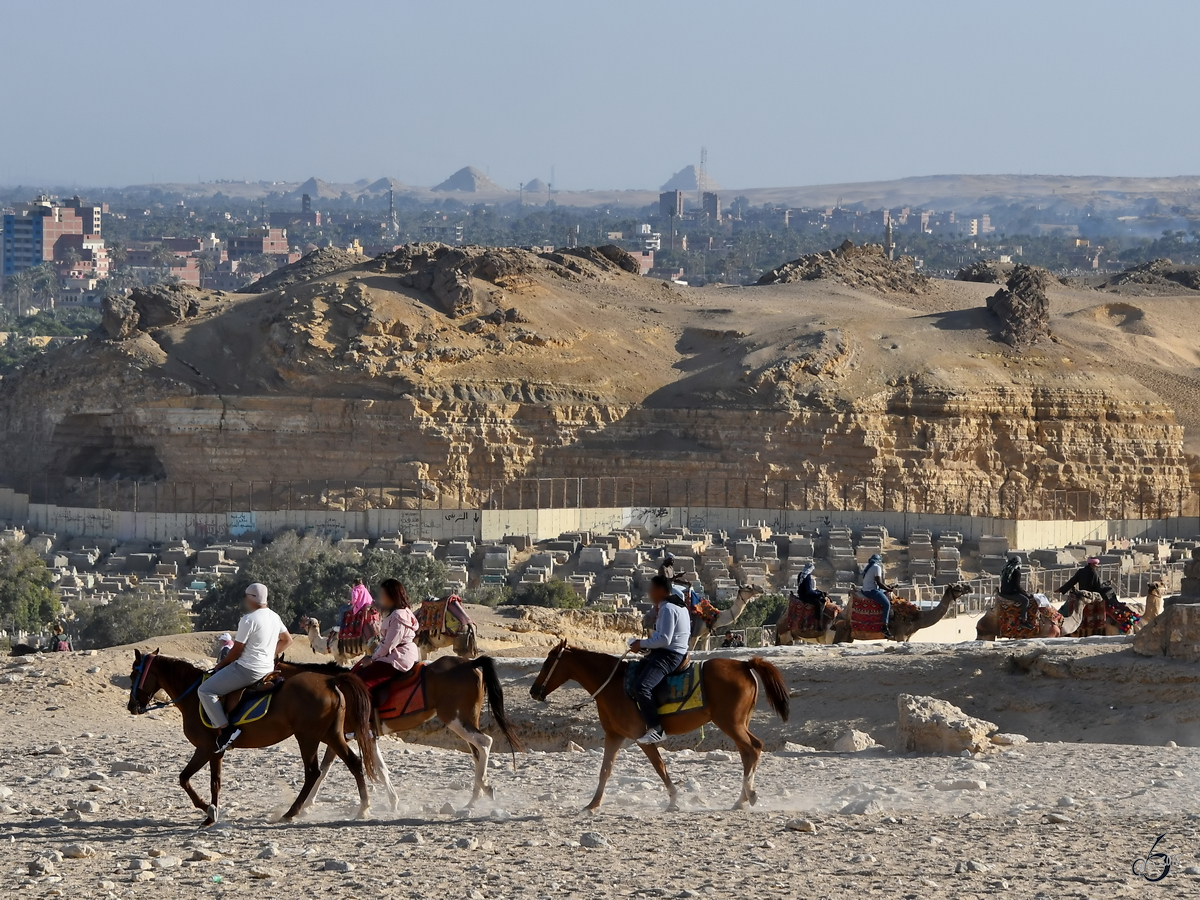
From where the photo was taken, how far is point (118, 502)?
46312 millimetres

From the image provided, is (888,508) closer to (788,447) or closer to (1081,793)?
(788,447)

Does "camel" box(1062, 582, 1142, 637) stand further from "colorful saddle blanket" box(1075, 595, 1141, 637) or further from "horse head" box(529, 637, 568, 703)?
"horse head" box(529, 637, 568, 703)

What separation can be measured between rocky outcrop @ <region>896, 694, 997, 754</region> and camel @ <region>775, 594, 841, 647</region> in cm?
661

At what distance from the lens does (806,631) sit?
2155cm

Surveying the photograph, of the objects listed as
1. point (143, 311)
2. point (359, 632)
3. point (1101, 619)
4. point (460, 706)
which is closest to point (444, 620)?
point (359, 632)

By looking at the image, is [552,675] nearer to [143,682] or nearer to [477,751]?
[477,751]

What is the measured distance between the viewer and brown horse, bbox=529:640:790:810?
40.0ft

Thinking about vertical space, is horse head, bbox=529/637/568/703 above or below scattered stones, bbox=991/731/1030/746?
above

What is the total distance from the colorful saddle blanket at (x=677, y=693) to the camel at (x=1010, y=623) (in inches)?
353

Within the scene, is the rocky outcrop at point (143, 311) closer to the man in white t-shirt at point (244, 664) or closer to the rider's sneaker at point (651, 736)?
the man in white t-shirt at point (244, 664)

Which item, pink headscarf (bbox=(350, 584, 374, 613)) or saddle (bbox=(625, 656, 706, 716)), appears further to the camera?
pink headscarf (bbox=(350, 584, 374, 613))

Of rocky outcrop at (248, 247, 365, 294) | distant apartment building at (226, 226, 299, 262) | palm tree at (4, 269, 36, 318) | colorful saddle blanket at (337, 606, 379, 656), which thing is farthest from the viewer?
distant apartment building at (226, 226, 299, 262)

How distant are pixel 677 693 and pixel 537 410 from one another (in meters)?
36.1

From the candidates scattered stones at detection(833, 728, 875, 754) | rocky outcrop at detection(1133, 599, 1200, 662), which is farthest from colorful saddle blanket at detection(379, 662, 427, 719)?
rocky outcrop at detection(1133, 599, 1200, 662)
